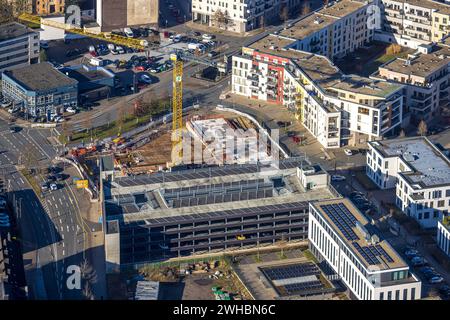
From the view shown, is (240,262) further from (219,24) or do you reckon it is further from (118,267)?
(219,24)

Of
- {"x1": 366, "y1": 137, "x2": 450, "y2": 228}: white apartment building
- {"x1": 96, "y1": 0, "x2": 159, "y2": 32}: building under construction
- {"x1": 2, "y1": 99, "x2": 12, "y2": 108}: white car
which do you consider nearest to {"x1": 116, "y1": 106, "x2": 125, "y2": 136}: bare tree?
{"x1": 2, "y1": 99, "x2": 12, "y2": 108}: white car

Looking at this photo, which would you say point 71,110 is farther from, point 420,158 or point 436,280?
point 436,280

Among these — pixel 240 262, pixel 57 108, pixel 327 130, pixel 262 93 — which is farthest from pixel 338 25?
pixel 240 262

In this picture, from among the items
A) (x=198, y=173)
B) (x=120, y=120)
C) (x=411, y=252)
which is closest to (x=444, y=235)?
(x=411, y=252)

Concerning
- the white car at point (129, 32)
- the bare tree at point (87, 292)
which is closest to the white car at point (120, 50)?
the white car at point (129, 32)

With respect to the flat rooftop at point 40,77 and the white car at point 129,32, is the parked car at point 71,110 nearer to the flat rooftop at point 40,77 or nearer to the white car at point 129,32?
the flat rooftop at point 40,77

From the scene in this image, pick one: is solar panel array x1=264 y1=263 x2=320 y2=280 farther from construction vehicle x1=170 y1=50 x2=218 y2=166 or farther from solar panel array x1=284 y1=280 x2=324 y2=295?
construction vehicle x1=170 y1=50 x2=218 y2=166
